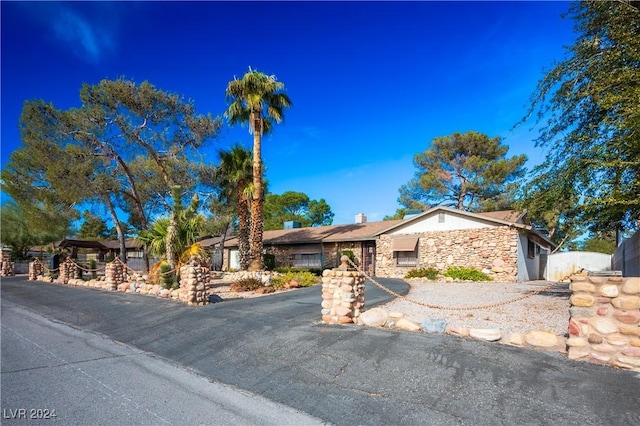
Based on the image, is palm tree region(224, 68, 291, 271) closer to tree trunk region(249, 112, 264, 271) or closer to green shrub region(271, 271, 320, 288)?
tree trunk region(249, 112, 264, 271)

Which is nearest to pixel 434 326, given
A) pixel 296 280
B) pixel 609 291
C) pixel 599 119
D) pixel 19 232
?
pixel 609 291

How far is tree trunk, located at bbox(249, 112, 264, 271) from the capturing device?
60.6ft

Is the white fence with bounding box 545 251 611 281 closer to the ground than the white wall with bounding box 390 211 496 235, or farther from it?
closer to the ground

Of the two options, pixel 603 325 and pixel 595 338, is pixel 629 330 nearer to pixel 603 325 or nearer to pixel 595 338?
pixel 603 325

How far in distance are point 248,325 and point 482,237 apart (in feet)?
50.1

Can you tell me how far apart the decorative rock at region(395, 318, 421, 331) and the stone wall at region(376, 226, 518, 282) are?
14165 millimetres

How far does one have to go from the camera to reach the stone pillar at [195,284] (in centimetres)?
1044

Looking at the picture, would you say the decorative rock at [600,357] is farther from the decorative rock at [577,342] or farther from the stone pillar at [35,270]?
the stone pillar at [35,270]

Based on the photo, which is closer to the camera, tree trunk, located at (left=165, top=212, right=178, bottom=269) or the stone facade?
the stone facade

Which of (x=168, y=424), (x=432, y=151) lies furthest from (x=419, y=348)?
(x=432, y=151)

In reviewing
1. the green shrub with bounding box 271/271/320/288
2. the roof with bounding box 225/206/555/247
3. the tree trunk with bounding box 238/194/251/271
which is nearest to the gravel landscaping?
the green shrub with bounding box 271/271/320/288

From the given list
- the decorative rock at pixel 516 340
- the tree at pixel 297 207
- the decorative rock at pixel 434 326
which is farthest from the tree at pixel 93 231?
the decorative rock at pixel 516 340

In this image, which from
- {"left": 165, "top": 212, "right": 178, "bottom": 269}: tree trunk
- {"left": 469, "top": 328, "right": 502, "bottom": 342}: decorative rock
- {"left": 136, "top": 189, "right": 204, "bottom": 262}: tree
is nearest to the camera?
{"left": 469, "top": 328, "right": 502, "bottom": 342}: decorative rock

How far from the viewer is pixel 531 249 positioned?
846 inches
